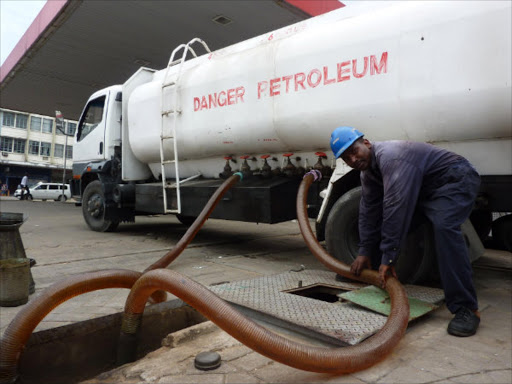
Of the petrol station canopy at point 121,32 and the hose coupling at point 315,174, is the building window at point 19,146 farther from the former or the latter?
the hose coupling at point 315,174

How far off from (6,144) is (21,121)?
3.02 meters

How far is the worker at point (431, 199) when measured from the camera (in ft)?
7.54

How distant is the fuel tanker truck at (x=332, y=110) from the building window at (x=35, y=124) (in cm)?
3835

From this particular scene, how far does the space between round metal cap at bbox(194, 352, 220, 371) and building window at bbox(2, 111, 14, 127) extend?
42170mm

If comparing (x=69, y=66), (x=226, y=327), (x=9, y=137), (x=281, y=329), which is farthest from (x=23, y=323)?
(x=9, y=137)

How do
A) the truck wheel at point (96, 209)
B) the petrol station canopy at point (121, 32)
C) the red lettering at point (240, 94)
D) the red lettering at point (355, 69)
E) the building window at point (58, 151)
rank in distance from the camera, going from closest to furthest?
the red lettering at point (355, 69), the red lettering at point (240, 94), the truck wheel at point (96, 209), the petrol station canopy at point (121, 32), the building window at point (58, 151)

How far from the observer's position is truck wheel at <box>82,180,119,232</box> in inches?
267

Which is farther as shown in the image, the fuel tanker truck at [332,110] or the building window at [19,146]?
the building window at [19,146]

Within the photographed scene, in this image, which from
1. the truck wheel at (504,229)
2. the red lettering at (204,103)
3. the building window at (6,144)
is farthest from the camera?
the building window at (6,144)

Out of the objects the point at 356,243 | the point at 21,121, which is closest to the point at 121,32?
the point at 356,243

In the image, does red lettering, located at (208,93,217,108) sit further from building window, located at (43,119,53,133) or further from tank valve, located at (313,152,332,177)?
building window, located at (43,119,53,133)

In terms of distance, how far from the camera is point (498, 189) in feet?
9.75

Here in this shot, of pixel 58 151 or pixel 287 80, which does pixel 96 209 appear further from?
pixel 58 151

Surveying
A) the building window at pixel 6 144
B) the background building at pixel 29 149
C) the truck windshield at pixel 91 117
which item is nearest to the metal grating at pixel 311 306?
the truck windshield at pixel 91 117
